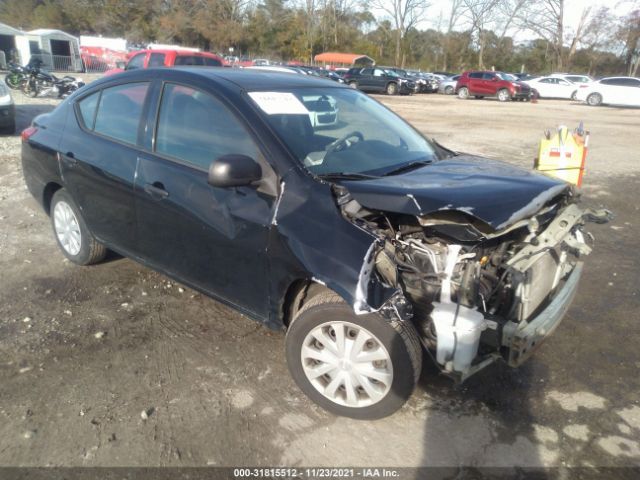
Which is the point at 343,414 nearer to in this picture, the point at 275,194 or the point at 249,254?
the point at 249,254

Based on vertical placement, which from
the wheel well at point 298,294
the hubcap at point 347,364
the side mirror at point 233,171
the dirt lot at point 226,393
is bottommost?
the dirt lot at point 226,393

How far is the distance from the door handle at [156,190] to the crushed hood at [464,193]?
1.23 m

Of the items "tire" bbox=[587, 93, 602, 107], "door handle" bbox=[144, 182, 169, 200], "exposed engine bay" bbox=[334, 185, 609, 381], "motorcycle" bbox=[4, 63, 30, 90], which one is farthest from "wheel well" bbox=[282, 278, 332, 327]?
"tire" bbox=[587, 93, 602, 107]

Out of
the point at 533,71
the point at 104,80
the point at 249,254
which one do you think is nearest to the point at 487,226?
the point at 249,254

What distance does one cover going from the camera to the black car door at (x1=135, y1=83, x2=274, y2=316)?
2.83 meters

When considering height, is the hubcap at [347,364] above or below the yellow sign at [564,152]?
below

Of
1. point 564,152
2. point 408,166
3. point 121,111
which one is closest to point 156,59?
point 121,111

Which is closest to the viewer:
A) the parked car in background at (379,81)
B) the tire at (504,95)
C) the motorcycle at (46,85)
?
the motorcycle at (46,85)

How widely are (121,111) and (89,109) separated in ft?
1.64

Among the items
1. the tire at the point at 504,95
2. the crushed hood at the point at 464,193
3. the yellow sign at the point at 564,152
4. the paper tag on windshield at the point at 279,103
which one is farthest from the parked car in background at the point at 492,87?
the paper tag on windshield at the point at 279,103

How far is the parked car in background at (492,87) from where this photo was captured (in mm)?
27359

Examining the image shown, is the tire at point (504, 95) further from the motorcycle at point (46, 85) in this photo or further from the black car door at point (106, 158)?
the black car door at point (106, 158)

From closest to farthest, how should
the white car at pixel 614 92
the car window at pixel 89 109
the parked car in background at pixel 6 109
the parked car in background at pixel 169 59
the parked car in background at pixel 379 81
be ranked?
the car window at pixel 89 109, the parked car in background at pixel 6 109, the parked car in background at pixel 169 59, the white car at pixel 614 92, the parked car in background at pixel 379 81

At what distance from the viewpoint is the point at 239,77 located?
10.8 ft
